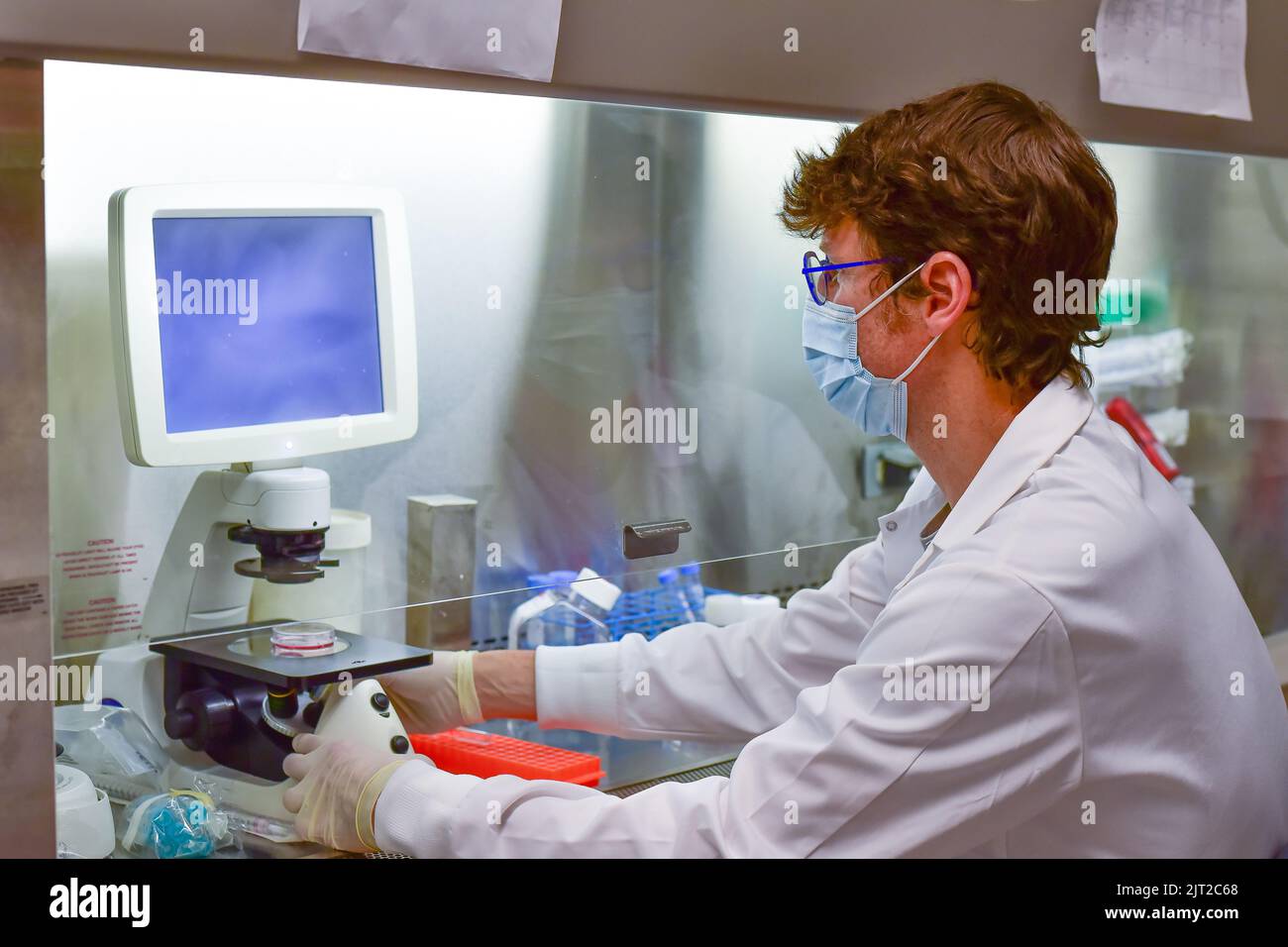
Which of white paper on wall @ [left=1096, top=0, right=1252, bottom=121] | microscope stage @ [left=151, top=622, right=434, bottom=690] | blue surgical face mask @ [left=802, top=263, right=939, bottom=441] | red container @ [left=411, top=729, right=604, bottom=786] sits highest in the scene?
white paper on wall @ [left=1096, top=0, right=1252, bottom=121]

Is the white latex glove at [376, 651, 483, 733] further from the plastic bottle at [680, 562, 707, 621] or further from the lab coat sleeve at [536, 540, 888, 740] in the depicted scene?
the plastic bottle at [680, 562, 707, 621]

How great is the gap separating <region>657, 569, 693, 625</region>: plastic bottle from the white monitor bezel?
1.60ft

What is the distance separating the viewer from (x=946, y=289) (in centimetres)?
127

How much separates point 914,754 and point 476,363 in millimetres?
896

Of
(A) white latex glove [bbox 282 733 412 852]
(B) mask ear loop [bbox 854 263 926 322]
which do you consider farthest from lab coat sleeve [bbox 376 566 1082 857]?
(B) mask ear loop [bbox 854 263 926 322]

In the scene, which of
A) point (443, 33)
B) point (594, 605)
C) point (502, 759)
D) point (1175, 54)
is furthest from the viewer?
point (594, 605)

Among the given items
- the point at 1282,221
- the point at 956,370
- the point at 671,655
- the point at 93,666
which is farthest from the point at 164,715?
the point at 1282,221

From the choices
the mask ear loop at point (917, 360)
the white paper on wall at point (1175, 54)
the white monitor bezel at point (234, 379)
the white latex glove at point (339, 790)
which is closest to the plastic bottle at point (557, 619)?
the white monitor bezel at point (234, 379)

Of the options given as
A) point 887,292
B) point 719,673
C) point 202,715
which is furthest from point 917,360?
point 202,715

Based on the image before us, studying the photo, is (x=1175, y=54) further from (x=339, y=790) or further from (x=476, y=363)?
(x=339, y=790)

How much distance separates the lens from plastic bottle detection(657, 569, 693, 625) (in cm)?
181

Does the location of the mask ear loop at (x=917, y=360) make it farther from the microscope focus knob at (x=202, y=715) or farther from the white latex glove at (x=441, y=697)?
the microscope focus knob at (x=202, y=715)

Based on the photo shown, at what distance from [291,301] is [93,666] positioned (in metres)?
0.42

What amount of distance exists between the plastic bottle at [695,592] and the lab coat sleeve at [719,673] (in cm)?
27
